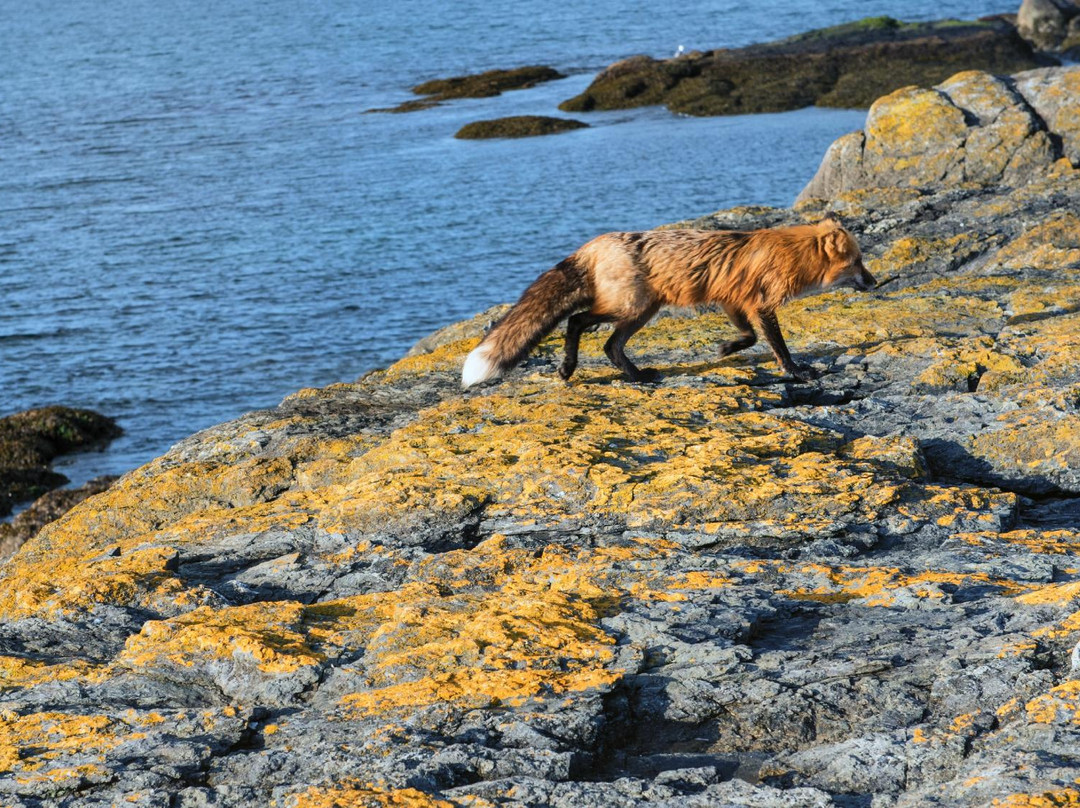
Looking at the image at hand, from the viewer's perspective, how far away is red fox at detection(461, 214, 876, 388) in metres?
A: 8.58

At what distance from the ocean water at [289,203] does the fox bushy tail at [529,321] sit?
1242 cm

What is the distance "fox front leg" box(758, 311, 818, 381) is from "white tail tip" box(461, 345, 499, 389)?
2.09 m

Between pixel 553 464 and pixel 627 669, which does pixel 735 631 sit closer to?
pixel 627 669

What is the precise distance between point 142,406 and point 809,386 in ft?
53.3

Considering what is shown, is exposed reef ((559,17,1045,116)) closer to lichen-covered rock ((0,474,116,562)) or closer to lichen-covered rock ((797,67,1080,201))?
lichen-covered rock ((797,67,1080,201))

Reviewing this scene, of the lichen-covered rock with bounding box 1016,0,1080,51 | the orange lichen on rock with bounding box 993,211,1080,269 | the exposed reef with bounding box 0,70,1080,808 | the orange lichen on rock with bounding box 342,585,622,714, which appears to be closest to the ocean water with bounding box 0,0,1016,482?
the lichen-covered rock with bounding box 1016,0,1080,51

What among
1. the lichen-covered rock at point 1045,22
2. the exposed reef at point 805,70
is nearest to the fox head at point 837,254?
the exposed reef at point 805,70

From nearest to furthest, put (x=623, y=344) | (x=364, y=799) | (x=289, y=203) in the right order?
(x=364, y=799) < (x=623, y=344) < (x=289, y=203)

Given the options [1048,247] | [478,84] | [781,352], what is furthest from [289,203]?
[781,352]

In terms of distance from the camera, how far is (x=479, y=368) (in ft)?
27.7

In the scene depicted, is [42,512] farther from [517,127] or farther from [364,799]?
[517,127]

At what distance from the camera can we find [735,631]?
441cm

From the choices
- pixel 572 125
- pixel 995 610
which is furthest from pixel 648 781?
pixel 572 125

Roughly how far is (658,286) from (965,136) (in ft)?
23.8
